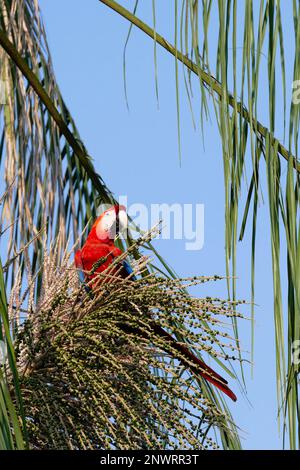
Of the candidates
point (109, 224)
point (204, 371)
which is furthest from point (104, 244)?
point (204, 371)

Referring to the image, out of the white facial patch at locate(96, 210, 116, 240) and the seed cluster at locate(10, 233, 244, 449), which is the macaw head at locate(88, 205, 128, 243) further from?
the seed cluster at locate(10, 233, 244, 449)

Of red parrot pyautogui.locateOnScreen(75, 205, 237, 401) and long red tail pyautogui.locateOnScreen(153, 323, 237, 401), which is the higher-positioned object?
red parrot pyautogui.locateOnScreen(75, 205, 237, 401)

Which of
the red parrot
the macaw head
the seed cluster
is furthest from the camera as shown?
the macaw head

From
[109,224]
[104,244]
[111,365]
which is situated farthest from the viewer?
[109,224]

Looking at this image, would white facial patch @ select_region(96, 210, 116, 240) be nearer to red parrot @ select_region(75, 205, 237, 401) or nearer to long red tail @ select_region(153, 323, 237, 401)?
red parrot @ select_region(75, 205, 237, 401)

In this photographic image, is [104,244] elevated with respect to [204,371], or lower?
elevated

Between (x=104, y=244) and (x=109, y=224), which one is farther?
(x=109, y=224)

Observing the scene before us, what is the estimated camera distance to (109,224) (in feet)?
8.44

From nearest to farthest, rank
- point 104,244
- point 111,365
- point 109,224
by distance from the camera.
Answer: point 111,365, point 104,244, point 109,224

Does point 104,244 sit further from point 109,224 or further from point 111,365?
point 111,365

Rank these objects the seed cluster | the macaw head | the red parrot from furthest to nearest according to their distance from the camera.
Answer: the macaw head, the red parrot, the seed cluster

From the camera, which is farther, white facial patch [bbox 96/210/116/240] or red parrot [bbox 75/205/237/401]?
white facial patch [bbox 96/210/116/240]

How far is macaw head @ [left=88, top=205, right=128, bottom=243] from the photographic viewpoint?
2555mm

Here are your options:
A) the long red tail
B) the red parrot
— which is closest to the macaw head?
the red parrot
